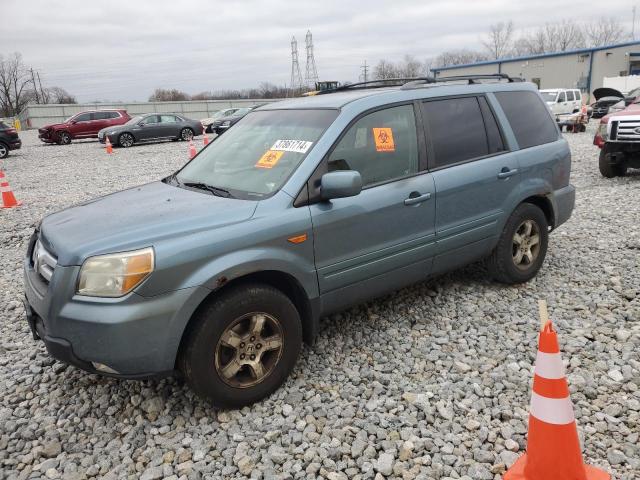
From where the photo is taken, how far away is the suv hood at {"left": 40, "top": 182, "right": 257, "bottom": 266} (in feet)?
8.93

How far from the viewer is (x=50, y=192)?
11219 millimetres

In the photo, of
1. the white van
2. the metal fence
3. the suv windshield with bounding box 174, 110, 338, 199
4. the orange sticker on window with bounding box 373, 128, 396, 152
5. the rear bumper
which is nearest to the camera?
the suv windshield with bounding box 174, 110, 338, 199

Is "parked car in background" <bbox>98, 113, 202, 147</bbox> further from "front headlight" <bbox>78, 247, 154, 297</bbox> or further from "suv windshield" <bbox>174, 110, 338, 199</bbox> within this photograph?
"front headlight" <bbox>78, 247, 154, 297</bbox>

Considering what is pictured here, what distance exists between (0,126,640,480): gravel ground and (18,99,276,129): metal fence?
4279 centimetres

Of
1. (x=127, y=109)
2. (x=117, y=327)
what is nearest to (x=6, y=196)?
(x=117, y=327)

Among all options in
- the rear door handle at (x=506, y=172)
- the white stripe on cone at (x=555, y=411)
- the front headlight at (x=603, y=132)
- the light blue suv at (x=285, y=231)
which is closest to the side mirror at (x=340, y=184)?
the light blue suv at (x=285, y=231)

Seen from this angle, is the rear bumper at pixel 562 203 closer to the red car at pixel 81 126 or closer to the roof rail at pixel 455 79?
the roof rail at pixel 455 79

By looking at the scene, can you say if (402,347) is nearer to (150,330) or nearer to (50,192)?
(150,330)

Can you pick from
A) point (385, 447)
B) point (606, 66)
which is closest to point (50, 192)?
point (385, 447)

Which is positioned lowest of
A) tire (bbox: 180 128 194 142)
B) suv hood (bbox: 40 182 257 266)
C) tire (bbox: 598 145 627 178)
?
tire (bbox: 598 145 627 178)

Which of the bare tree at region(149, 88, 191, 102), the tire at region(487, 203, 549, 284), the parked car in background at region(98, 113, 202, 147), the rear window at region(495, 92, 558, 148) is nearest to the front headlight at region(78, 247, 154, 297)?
the tire at region(487, 203, 549, 284)

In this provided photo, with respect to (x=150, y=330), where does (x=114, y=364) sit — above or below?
below

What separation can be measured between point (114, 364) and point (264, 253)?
3.22 feet

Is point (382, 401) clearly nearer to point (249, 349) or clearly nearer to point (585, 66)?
point (249, 349)
